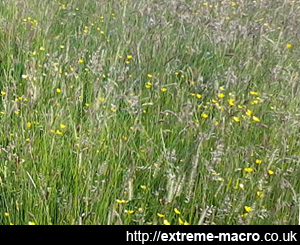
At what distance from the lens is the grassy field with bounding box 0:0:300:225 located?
1883mm

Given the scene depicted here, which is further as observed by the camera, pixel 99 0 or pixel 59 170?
pixel 99 0

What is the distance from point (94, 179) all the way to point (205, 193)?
0.50m

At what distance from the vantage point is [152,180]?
6.75ft

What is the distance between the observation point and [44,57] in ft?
10.2

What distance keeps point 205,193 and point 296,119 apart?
2.78 feet

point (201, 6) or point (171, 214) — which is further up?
point (201, 6)

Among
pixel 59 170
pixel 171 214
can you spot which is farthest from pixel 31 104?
pixel 171 214

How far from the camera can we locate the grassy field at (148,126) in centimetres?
188

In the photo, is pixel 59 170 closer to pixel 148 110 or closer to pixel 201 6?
pixel 148 110

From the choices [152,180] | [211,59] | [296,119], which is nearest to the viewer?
[152,180]

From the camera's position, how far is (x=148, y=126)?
251cm

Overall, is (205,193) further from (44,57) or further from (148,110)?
(44,57)
